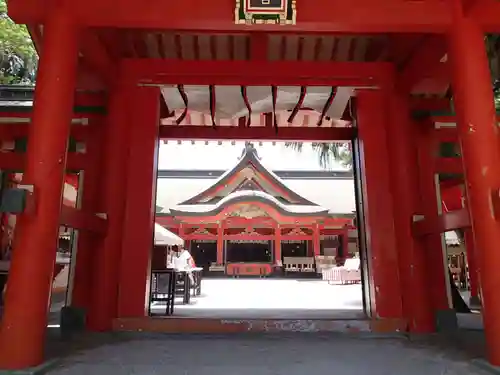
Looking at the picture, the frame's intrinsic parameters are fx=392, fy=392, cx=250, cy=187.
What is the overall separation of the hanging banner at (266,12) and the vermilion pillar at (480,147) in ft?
3.92

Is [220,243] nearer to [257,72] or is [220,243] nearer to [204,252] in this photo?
[204,252]

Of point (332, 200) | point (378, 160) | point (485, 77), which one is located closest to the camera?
point (485, 77)

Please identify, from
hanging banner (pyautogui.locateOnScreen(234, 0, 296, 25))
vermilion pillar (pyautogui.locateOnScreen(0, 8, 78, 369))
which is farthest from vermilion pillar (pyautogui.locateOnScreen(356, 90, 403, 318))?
vermilion pillar (pyautogui.locateOnScreen(0, 8, 78, 369))

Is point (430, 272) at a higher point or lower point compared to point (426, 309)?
higher

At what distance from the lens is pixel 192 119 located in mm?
5613

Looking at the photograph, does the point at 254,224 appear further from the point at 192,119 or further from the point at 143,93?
the point at 143,93

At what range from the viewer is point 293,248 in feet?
63.5

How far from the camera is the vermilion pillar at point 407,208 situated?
3699mm

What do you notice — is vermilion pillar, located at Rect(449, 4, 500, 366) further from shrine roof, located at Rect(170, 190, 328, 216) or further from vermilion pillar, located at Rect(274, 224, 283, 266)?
vermilion pillar, located at Rect(274, 224, 283, 266)

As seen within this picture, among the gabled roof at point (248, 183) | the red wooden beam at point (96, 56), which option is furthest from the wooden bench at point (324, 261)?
the red wooden beam at point (96, 56)

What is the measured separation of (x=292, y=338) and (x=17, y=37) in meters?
9.00

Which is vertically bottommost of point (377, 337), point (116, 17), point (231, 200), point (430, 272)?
point (377, 337)

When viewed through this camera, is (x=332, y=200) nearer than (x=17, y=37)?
No

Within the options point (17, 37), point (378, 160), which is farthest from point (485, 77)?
point (17, 37)
